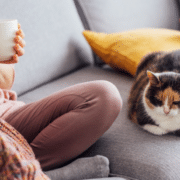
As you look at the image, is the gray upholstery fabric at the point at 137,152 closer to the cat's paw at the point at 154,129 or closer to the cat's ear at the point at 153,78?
the cat's paw at the point at 154,129

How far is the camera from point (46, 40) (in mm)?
1255

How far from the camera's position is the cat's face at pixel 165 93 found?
2.65 ft

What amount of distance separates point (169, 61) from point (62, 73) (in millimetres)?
625

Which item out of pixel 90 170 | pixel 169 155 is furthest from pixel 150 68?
pixel 90 170

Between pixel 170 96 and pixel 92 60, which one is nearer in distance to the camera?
pixel 170 96

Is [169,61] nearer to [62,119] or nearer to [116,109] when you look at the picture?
[116,109]

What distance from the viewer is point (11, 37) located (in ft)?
2.10

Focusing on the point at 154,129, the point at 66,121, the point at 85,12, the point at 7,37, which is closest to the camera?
the point at 7,37

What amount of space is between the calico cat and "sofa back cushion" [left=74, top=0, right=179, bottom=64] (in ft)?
1.96

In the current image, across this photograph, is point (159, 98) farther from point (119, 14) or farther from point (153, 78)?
point (119, 14)

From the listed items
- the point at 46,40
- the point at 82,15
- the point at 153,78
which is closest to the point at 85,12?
the point at 82,15

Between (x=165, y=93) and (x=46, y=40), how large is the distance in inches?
27.1

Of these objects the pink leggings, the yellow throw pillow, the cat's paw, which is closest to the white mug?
the pink leggings

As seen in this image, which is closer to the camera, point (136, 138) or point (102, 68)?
point (136, 138)
